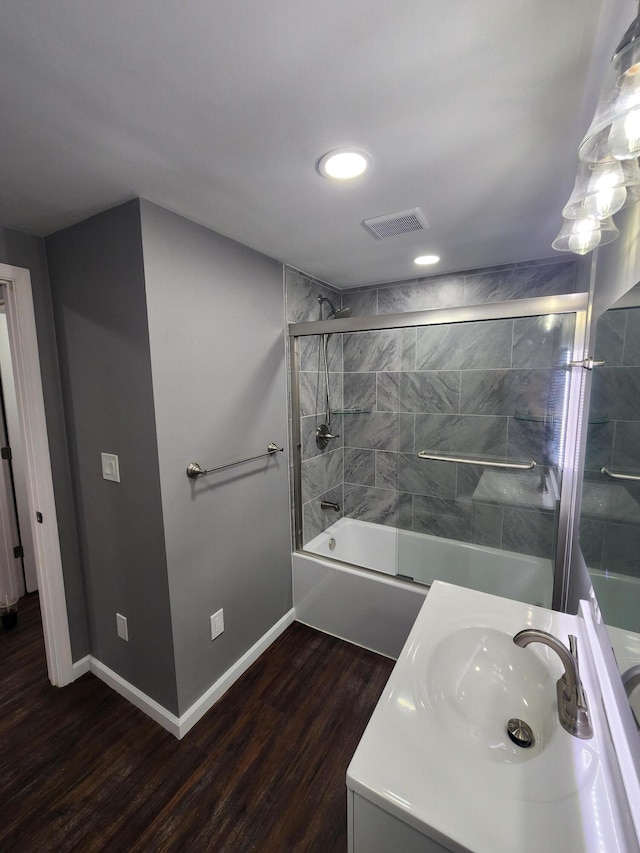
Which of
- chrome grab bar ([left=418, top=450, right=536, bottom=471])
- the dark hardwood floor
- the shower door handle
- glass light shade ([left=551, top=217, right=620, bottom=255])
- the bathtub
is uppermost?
glass light shade ([left=551, top=217, right=620, bottom=255])

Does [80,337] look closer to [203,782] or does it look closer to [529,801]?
[203,782]

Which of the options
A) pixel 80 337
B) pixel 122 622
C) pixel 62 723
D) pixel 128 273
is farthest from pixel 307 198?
pixel 62 723

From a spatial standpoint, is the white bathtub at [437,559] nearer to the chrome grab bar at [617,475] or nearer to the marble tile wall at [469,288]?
the chrome grab bar at [617,475]

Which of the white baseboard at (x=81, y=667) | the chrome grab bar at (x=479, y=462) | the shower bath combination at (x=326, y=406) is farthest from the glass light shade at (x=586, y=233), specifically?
the white baseboard at (x=81, y=667)

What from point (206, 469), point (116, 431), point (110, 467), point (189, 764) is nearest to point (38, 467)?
point (110, 467)

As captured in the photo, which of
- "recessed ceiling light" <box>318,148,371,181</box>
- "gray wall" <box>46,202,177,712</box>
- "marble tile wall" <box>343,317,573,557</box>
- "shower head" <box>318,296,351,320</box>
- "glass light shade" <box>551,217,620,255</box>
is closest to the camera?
"glass light shade" <box>551,217,620,255</box>

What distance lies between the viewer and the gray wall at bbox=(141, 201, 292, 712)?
1.47 meters

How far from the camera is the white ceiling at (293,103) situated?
69cm

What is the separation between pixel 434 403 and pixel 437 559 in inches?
42.4

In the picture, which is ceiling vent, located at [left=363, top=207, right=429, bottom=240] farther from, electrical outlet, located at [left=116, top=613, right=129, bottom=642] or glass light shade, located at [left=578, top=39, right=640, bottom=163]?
electrical outlet, located at [left=116, top=613, right=129, bottom=642]

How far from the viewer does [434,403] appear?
8.39 ft

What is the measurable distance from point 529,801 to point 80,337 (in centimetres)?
212

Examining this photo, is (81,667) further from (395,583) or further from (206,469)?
(395,583)

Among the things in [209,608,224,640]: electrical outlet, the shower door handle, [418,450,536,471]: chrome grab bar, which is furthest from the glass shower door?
[209,608,224,640]: electrical outlet
